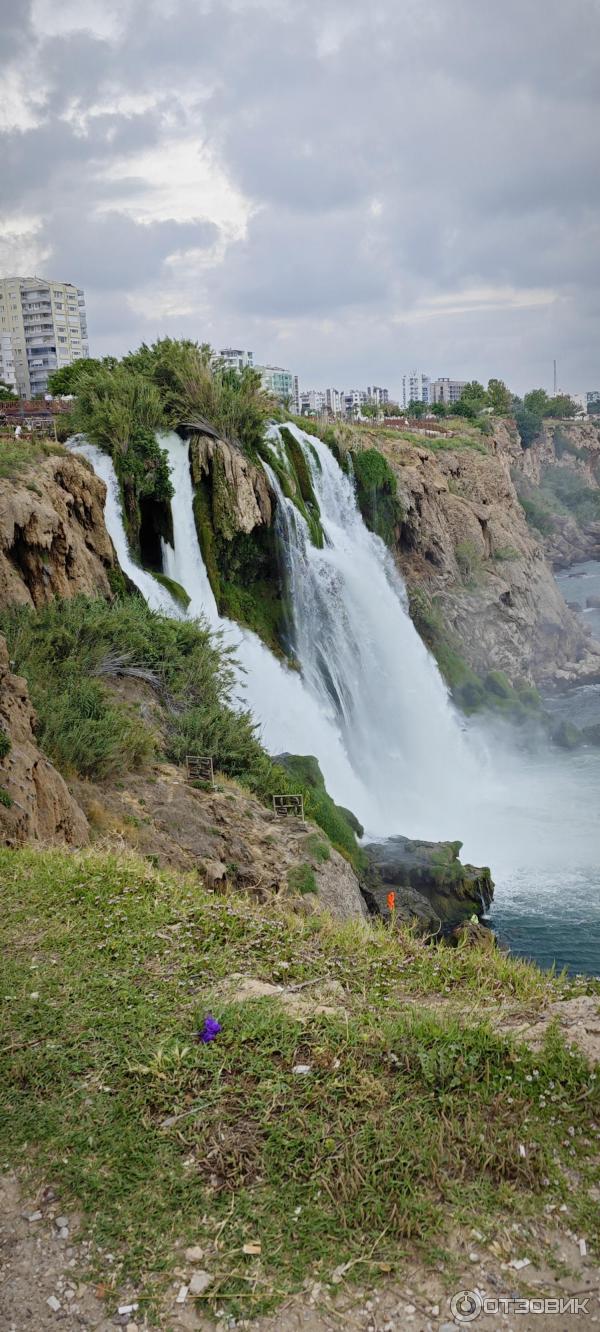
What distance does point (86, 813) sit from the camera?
31.4ft

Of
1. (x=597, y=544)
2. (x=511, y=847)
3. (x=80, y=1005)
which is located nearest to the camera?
(x=80, y=1005)

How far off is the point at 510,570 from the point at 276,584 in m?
17.5

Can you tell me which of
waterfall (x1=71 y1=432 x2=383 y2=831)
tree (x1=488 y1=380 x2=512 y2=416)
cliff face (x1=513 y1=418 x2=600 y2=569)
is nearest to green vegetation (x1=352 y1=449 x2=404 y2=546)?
waterfall (x1=71 y1=432 x2=383 y2=831)

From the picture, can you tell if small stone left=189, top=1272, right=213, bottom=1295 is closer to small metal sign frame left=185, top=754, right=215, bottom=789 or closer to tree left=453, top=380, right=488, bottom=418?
small metal sign frame left=185, top=754, right=215, bottom=789

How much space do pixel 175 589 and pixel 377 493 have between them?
504 inches

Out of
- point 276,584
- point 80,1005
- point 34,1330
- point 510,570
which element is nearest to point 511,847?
point 276,584

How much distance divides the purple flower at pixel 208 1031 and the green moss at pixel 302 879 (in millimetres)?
5829

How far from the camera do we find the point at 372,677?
21.7 metres

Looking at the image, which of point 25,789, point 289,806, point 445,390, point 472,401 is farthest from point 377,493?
point 445,390

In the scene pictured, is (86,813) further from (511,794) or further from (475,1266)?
(511,794)

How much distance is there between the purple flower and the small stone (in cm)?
124

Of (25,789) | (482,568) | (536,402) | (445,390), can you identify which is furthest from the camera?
(445,390)

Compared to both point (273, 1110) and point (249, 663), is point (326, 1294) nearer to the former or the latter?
point (273, 1110)

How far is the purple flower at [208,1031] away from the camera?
4516 millimetres
